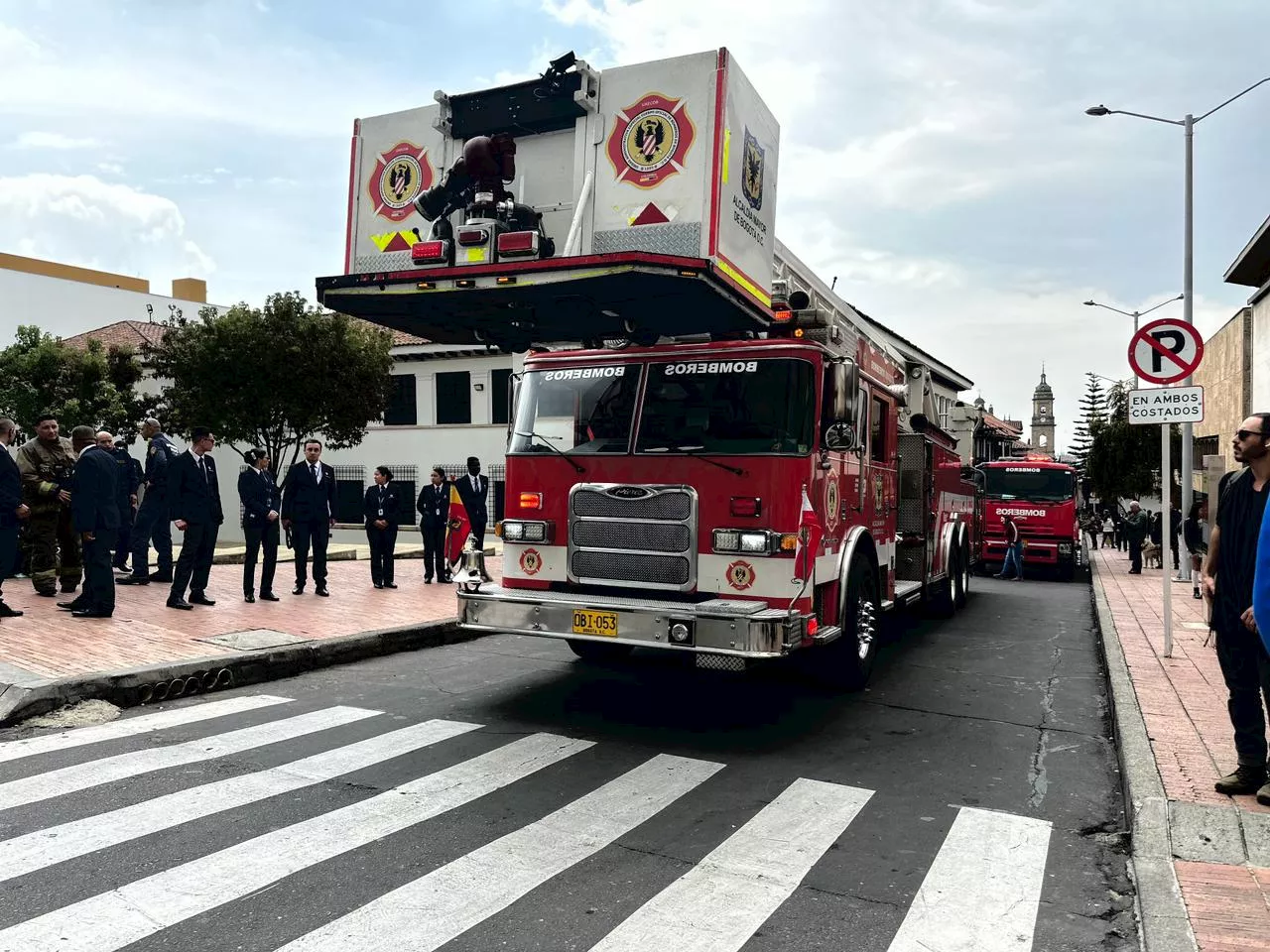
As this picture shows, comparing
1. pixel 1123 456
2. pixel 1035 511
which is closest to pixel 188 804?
pixel 1035 511

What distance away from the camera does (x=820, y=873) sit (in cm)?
420

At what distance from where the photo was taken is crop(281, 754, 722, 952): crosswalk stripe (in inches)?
137

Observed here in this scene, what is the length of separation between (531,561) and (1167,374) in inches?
251

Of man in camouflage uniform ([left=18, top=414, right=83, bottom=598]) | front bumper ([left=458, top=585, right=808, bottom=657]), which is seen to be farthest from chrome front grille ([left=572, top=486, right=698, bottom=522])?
man in camouflage uniform ([left=18, top=414, right=83, bottom=598])

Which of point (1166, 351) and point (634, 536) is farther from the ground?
point (1166, 351)

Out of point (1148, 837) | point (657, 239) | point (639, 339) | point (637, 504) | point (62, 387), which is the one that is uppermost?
point (62, 387)

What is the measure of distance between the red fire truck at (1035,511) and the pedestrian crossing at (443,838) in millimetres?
18088

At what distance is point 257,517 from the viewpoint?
439 inches

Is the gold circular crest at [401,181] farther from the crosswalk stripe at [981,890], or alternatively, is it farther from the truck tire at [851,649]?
the crosswalk stripe at [981,890]

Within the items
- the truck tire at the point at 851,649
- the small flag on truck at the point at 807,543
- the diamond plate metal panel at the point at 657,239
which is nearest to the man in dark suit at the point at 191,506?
the diamond plate metal panel at the point at 657,239

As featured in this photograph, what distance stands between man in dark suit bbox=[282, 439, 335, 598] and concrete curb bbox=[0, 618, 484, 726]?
271cm

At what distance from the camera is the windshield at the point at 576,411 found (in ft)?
23.5

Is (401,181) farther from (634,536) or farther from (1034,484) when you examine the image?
(1034,484)

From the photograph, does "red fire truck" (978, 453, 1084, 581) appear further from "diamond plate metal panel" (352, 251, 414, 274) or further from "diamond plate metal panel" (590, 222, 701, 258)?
"diamond plate metal panel" (352, 251, 414, 274)
